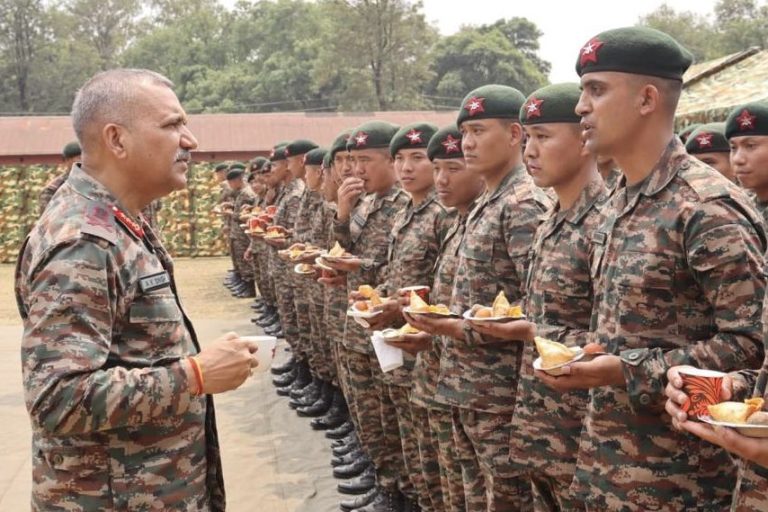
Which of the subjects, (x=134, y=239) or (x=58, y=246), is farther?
(x=134, y=239)

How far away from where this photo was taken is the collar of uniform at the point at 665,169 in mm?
2709

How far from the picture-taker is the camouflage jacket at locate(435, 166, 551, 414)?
373 centimetres

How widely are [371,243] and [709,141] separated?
2.26 metres

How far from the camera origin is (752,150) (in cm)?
491

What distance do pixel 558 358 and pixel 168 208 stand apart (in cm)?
2010

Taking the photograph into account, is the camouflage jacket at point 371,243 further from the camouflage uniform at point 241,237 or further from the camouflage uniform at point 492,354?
the camouflage uniform at point 241,237

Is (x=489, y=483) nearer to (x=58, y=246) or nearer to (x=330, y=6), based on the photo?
(x=58, y=246)

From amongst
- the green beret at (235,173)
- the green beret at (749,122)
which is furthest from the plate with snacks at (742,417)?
the green beret at (235,173)

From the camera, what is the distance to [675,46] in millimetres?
2824

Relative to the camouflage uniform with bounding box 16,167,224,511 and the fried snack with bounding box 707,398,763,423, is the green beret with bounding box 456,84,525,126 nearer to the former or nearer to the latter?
the camouflage uniform with bounding box 16,167,224,511

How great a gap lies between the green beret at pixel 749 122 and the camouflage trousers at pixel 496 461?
2355 mm

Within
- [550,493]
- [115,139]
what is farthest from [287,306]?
[115,139]

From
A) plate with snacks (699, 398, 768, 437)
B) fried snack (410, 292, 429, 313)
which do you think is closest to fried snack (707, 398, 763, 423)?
plate with snacks (699, 398, 768, 437)

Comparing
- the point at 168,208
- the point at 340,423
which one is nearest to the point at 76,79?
the point at 168,208
